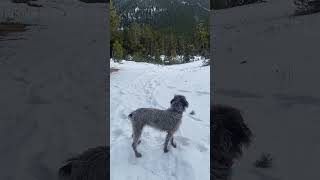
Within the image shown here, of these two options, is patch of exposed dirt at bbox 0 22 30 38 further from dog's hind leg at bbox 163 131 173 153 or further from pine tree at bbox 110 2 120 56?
dog's hind leg at bbox 163 131 173 153

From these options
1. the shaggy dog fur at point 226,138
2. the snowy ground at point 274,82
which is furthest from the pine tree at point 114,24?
the shaggy dog fur at point 226,138

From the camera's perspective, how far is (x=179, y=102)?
168 cm

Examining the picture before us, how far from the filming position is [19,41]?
1747 mm

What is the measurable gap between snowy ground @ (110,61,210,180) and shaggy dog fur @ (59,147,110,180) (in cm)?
4

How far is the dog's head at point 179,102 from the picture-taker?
1.68 metres

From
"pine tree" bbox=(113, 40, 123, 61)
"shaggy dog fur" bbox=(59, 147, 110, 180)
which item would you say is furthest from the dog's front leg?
"pine tree" bbox=(113, 40, 123, 61)

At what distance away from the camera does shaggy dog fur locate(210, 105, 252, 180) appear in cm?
177

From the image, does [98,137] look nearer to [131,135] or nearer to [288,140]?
[131,135]

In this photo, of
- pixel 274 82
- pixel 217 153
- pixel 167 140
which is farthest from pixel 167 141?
pixel 274 82

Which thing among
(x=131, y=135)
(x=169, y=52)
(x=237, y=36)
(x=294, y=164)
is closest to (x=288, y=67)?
(x=237, y=36)

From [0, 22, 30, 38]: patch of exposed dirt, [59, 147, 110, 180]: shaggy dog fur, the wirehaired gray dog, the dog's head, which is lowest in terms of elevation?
[59, 147, 110, 180]: shaggy dog fur

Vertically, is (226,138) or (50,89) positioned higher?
(50,89)

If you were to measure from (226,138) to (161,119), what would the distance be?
336 millimetres

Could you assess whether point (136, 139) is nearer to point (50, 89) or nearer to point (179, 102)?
point (179, 102)
